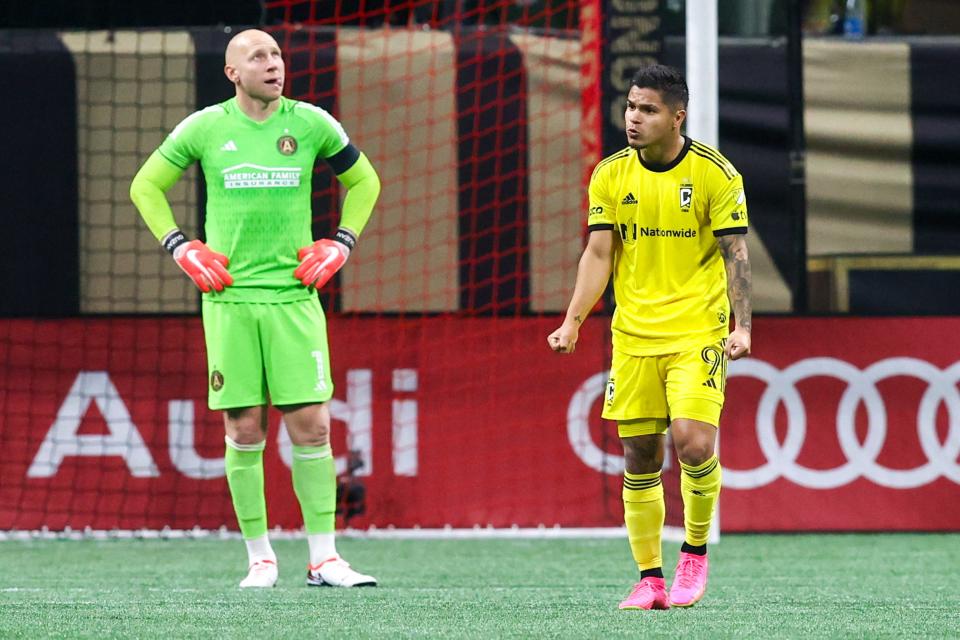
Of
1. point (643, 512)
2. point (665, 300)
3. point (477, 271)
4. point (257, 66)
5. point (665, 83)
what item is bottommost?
point (643, 512)

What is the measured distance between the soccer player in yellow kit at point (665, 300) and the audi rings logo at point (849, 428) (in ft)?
9.72

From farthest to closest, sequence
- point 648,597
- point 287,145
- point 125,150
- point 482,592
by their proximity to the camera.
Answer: point 125,150 < point 287,145 < point 482,592 < point 648,597

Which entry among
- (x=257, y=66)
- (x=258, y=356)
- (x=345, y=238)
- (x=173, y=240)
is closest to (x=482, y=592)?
(x=258, y=356)

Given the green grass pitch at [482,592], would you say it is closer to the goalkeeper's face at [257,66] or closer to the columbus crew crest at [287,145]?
the columbus crew crest at [287,145]

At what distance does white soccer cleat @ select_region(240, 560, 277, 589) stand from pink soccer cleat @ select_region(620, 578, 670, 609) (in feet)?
4.52

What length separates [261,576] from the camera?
604 cm

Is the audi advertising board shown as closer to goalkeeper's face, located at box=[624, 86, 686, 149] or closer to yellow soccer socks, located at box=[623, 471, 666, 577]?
yellow soccer socks, located at box=[623, 471, 666, 577]

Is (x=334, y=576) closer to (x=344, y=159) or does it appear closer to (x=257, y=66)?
(x=344, y=159)

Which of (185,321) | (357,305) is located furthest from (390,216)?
(185,321)

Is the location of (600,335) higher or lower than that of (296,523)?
higher

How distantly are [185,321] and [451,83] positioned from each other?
1717 millimetres

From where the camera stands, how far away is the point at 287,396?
238 inches

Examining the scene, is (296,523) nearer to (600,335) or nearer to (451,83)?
(600,335)

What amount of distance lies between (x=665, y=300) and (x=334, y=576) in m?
1.54
